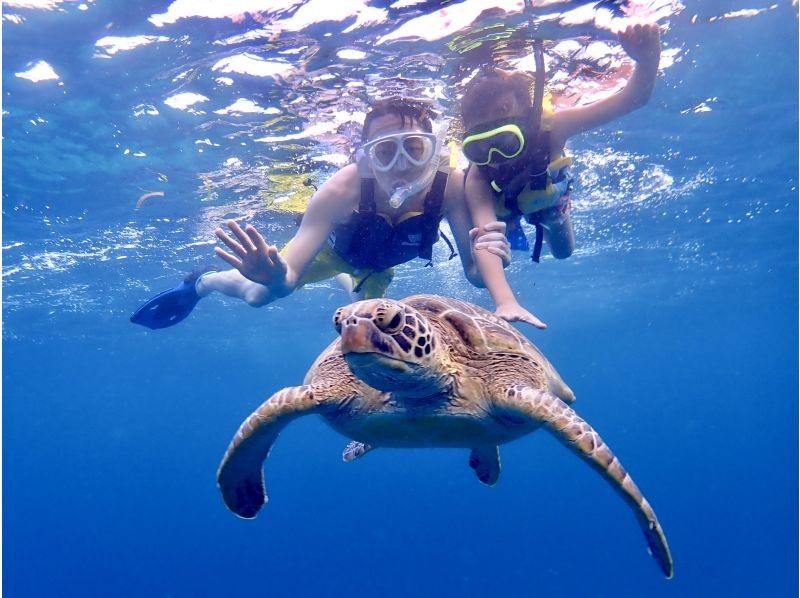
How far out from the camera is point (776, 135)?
12.4m

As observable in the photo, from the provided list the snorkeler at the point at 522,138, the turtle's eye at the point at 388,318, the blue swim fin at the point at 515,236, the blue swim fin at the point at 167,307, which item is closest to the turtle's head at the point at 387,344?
the turtle's eye at the point at 388,318

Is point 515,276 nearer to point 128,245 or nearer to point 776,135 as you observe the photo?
point 776,135

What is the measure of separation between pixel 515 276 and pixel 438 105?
46.0 feet

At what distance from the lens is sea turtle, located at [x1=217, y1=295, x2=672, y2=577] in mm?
2889

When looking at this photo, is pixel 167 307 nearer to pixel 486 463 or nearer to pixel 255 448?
pixel 255 448

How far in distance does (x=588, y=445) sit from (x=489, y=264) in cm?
207

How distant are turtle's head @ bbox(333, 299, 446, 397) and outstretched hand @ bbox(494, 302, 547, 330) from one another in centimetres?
122

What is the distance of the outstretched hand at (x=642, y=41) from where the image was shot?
483 cm

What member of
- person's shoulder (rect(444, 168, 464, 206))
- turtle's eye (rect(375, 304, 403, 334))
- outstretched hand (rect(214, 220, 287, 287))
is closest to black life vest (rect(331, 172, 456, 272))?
person's shoulder (rect(444, 168, 464, 206))

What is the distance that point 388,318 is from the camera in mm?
2816

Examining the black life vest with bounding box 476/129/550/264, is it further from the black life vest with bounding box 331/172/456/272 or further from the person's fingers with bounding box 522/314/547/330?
the person's fingers with bounding box 522/314/547/330

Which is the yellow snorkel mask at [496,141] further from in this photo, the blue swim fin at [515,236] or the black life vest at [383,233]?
the blue swim fin at [515,236]

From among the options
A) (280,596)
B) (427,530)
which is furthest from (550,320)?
(280,596)

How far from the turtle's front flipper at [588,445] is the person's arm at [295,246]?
83.6 inches
